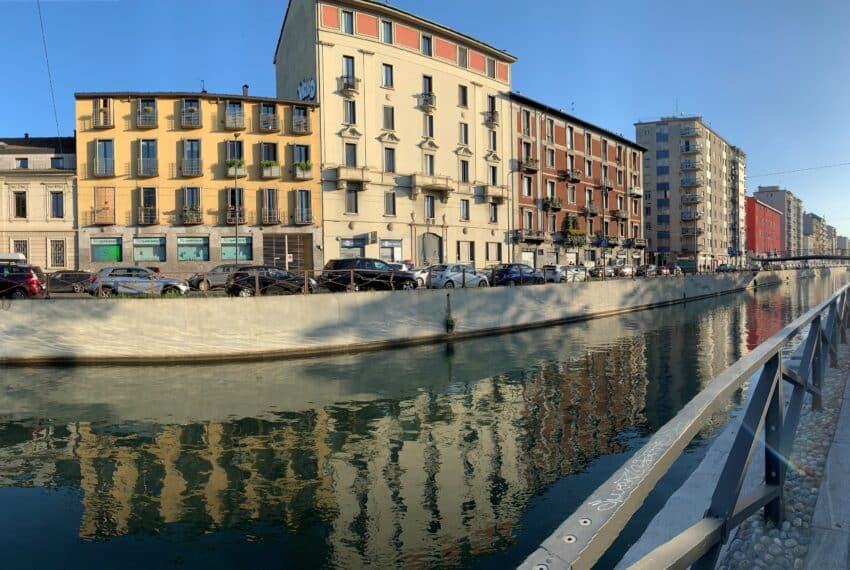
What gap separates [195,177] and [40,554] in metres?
38.0

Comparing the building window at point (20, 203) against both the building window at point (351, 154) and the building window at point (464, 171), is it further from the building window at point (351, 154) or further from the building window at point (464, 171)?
the building window at point (464, 171)

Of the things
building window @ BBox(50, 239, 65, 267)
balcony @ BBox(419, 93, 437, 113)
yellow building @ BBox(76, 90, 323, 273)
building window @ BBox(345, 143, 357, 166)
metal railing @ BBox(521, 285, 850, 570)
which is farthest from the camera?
balcony @ BBox(419, 93, 437, 113)

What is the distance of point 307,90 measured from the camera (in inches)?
1729

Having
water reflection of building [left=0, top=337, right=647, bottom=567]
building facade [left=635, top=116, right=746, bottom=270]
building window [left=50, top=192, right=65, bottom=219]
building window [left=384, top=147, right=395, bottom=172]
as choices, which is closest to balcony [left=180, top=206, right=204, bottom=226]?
building window [left=50, top=192, right=65, bottom=219]

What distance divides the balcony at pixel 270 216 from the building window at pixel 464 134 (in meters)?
18.1

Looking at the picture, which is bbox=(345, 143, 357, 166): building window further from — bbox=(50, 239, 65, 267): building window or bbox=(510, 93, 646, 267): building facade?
bbox=(50, 239, 65, 267): building window

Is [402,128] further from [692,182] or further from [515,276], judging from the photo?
[692,182]

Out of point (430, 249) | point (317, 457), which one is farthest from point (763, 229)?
point (317, 457)

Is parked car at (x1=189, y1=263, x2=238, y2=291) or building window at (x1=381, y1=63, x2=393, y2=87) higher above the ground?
building window at (x1=381, y1=63, x2=393, y2=87)

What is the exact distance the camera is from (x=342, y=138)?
43438 mm

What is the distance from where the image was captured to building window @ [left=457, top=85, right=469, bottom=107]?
50.3 m

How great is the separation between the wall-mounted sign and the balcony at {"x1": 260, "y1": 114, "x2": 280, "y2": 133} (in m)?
3.41

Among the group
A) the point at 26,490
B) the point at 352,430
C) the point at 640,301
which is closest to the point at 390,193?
the point at 640,301

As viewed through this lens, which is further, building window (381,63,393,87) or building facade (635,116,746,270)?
building facade (635,116,746,270)
